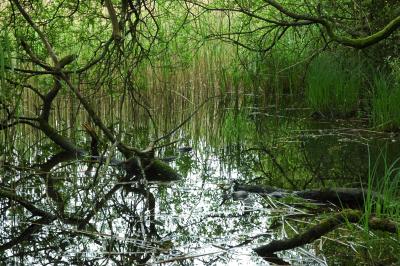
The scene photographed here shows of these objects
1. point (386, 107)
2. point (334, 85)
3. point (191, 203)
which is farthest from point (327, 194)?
point (334, 85)

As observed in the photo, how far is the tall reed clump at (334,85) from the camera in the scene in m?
7.15

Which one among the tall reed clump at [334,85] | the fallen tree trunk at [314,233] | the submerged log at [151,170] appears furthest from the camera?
the tall reed clump at [334,85]

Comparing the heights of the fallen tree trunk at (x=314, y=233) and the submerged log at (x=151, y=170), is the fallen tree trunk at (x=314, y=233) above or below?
below

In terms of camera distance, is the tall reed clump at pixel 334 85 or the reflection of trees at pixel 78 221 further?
the tall reed clump at pixel 334 85

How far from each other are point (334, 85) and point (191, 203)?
13.6ft

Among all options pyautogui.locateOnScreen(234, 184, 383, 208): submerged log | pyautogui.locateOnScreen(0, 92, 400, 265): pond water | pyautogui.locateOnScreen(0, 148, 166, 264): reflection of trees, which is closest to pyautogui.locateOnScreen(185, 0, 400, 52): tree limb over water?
pyautogui.locateOnScreen(0, 92, 400, 265): pond water

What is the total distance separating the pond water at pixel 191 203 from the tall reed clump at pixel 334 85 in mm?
1022

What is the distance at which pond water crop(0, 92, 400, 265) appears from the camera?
2.62 m

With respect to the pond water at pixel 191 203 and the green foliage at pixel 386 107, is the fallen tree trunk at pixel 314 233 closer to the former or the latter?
the pond water at pixel 191 203

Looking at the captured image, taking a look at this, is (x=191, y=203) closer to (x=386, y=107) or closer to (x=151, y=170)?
(x=151, y=170)

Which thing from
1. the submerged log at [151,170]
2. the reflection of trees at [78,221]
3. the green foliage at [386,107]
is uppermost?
the green foliage at [386,107]

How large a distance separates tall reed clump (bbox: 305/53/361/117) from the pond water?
1022mm

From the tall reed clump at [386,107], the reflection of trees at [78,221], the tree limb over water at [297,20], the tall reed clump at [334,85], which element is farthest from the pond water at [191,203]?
the tall reed clump at [334,85]

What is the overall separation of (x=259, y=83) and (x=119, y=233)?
6.69m
